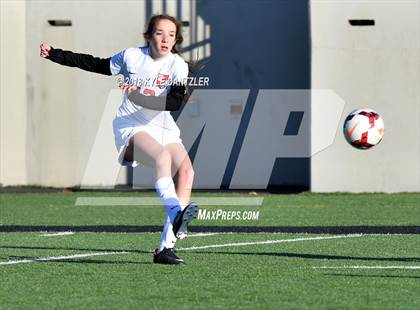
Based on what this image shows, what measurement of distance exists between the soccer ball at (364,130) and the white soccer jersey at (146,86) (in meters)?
4.06

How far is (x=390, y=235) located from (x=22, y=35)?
1304 cm

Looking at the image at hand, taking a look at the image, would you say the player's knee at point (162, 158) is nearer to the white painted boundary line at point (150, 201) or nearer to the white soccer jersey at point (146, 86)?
the white soccer jersey at point (146, 86)

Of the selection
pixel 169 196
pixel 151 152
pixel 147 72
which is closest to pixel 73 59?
pixel 147 72

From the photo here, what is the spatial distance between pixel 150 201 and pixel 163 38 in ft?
33.1

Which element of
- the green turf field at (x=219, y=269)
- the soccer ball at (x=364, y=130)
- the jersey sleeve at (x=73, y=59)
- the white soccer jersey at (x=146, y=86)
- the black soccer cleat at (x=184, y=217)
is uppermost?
the jersey sleeve at (x=73, y=59)

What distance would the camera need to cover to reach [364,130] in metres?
13.5

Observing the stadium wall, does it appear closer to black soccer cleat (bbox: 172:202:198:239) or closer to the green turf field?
the green turf field

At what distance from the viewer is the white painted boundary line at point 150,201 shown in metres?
18.9

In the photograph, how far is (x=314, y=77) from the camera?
20.9m

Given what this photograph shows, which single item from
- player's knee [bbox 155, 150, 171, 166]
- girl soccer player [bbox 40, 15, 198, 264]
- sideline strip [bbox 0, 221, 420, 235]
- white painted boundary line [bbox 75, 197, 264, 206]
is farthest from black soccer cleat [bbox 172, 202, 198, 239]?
white painted boundary line [bbox 75, 197, 264, 206]

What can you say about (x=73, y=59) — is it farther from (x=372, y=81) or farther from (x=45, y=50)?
(x=372, y=81)

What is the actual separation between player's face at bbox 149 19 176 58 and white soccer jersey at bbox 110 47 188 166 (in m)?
0.12

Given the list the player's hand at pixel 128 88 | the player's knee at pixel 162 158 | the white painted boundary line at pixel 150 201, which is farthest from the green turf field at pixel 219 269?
the white painted boundary line at pixel 150 201

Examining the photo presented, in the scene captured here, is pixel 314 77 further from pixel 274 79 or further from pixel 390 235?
pixel 390 235
